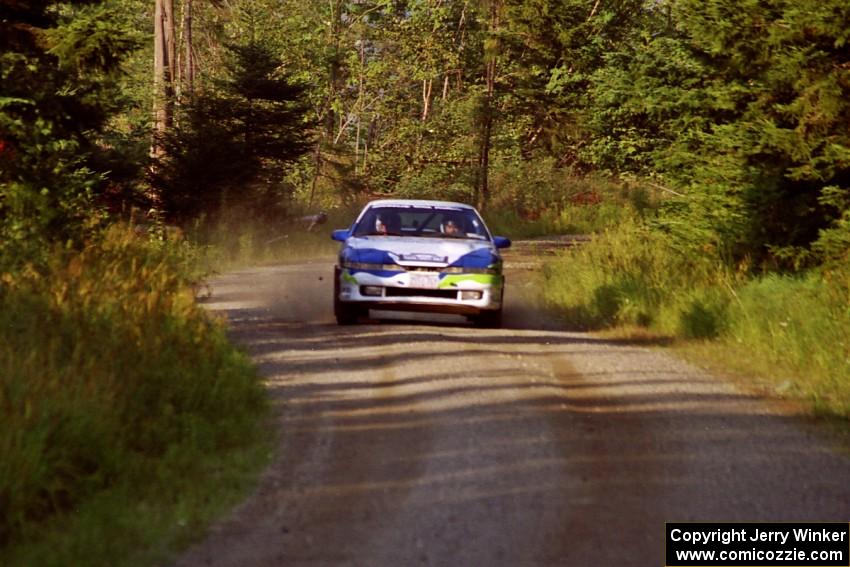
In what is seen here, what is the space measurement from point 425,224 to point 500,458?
26.0 feet

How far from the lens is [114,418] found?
26.7 feet

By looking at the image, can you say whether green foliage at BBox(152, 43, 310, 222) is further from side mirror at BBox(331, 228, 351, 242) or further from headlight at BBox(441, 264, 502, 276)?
headlight at BBox(441, 264, 502, 276)

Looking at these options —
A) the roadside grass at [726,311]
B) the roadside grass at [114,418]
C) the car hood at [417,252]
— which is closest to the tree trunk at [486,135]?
the roadside grass at [726,311]

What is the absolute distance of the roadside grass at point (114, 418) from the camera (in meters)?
6.57

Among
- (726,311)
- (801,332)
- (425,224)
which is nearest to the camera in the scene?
(801,332)

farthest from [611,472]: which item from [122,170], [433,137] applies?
[433,137]

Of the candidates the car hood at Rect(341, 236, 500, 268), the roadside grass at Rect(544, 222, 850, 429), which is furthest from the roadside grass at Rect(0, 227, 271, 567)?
the roadside grass at Rect(544, 222, 850, 429)

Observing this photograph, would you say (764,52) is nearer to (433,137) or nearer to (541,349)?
(541,349)

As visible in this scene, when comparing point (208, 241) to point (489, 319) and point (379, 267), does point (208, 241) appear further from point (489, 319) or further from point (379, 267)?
point (379, 267)

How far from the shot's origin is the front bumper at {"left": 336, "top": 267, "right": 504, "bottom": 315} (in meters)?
14.8

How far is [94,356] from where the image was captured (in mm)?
9156

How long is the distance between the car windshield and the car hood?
38 centimetres

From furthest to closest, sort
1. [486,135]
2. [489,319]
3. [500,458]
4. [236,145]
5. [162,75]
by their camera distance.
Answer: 1. [486,135]
2. [162,75]
3. [236,145]
4. [489,319]
5. [500,458]
